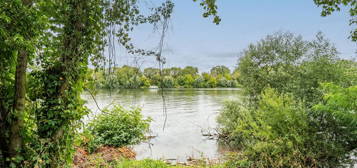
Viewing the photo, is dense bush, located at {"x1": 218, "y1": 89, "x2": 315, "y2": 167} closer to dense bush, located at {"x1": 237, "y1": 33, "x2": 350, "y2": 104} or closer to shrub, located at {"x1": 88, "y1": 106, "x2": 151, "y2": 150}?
dense bush, located at {"x1": 237, "y1": 33, "x2": 350, "y2": 104}

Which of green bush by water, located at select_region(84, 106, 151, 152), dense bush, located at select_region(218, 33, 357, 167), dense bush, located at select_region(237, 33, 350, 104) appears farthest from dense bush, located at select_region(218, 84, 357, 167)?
green bush by water, located at select_region(84, 106, 151, 152)

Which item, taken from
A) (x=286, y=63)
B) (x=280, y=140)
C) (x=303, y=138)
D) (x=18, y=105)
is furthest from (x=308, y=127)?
(x=286, y=63)

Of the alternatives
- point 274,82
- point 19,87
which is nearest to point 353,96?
point 19,87

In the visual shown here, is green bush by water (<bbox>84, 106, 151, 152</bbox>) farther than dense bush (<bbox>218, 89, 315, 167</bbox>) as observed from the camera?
Yes

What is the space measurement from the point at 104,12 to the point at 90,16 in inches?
6.4

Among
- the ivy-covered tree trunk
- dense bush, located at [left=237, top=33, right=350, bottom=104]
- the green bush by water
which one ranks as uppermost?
dense bush, located at [left=237, top=33, right=350, bottom=104]

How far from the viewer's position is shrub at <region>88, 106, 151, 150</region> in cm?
657

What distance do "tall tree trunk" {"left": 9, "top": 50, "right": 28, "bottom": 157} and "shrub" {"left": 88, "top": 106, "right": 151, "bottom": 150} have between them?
4.29m

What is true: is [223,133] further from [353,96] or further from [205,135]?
[353,96]

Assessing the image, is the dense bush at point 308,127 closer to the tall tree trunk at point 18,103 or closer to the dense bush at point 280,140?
the dense bush at point 280,140

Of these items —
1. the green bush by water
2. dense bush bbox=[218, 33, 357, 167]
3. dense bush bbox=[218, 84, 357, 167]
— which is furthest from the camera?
the green bush by water

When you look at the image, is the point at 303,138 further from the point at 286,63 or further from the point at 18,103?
the point at 286,63

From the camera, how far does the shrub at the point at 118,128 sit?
6.57m

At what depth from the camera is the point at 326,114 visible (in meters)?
4.75
